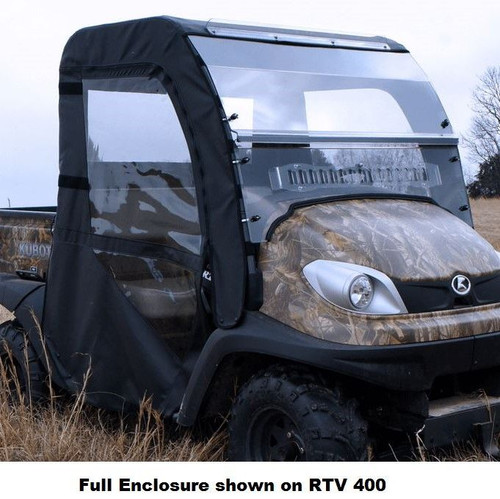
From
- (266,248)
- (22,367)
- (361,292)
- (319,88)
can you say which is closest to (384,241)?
(361,292)

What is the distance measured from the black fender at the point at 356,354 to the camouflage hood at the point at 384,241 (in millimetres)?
332

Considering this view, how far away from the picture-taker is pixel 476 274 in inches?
186

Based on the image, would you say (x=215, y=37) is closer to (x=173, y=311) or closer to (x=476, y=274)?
(x=173, y=311)

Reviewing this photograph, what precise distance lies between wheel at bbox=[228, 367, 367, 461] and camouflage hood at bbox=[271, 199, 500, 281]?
1.88 feet

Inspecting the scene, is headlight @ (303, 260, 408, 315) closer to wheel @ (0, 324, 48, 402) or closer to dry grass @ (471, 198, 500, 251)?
wheel @ (0, 324, 48, 402)

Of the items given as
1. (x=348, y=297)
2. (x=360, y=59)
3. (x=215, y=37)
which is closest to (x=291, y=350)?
(x=348, y=297)

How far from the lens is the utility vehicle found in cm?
436

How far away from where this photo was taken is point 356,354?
4211 mm

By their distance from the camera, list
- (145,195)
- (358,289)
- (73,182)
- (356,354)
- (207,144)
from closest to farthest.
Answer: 1. (356,354)
2. (358,289)
3. (207,144)
4. (145,195)
5. (73,182)

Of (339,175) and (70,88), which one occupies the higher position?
(70,88)

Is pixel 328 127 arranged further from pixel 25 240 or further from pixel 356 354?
pixel 25 240

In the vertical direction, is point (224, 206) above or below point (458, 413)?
above

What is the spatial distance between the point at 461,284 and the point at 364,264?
1.70 feet

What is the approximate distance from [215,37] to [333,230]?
1.21m
